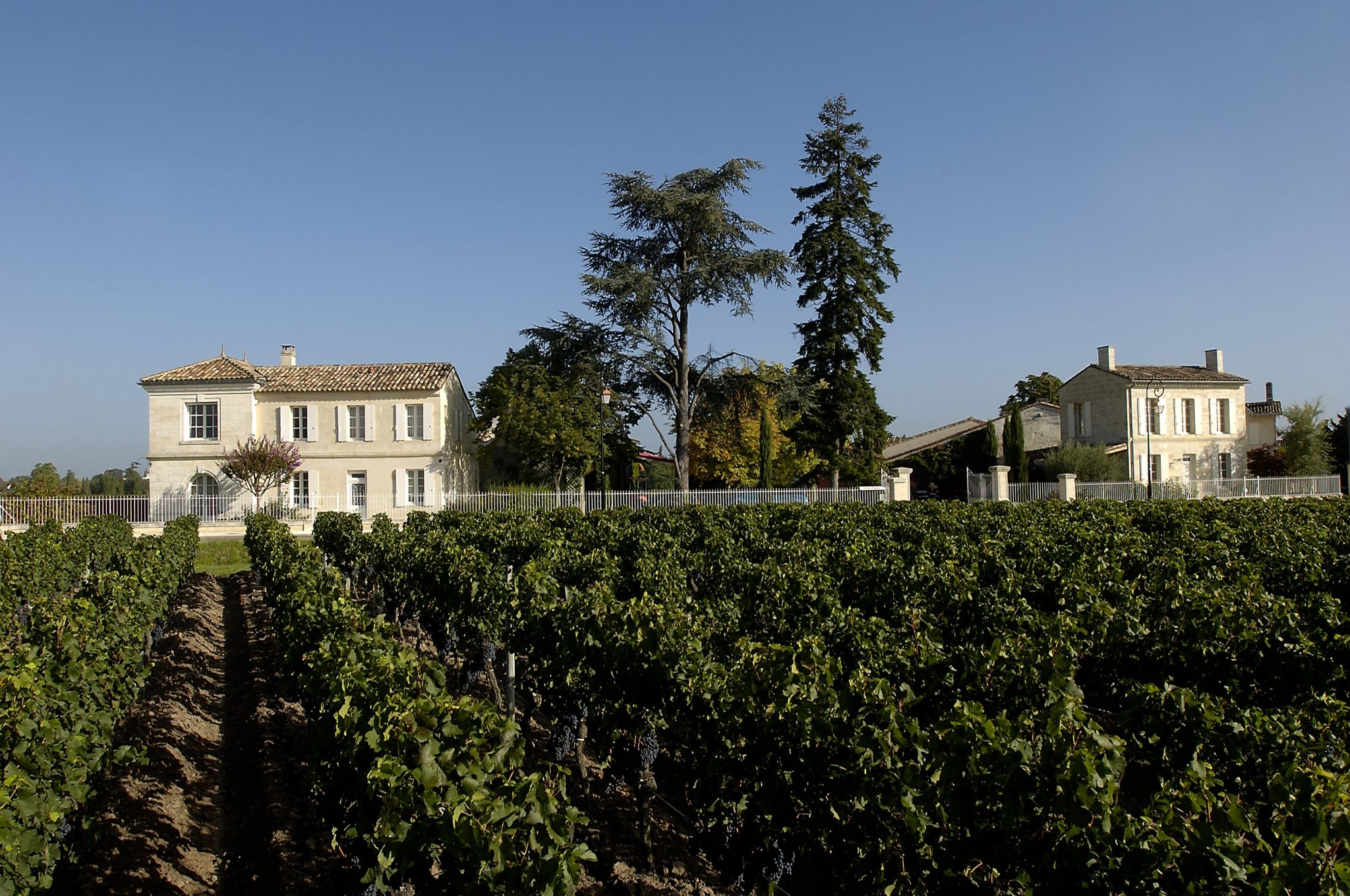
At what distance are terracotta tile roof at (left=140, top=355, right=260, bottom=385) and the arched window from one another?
3.57m

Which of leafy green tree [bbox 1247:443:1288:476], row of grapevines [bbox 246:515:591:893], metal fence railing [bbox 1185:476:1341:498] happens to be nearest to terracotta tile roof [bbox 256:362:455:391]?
row of grapevines [bbox 246:515:591:893]

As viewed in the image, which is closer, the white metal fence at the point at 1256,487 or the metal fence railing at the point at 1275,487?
the white metal fence at the point at 1256,487

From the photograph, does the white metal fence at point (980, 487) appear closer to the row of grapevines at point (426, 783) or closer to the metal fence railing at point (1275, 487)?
the metal fence railing at point (1275, 487)

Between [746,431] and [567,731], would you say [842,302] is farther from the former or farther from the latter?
[567,731]

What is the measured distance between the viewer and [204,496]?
102 feet

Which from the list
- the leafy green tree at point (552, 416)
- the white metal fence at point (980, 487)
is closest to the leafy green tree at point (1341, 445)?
the white metal fence at point (980, 487)

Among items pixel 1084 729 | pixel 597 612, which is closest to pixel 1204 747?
pixel 1084 729

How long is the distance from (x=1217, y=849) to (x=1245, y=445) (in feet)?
153

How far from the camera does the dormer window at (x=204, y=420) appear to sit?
3206 centimetres

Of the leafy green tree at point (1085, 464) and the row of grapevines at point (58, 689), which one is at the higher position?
the leafy green tree at point (1085, 464)

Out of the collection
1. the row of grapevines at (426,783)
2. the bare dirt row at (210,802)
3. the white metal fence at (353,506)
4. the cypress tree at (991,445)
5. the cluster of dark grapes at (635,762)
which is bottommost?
the bare dirt row at (210,802)

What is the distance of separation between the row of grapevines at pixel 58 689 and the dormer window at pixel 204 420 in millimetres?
22400

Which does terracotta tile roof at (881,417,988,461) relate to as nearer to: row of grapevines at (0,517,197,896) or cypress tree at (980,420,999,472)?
cypress tree at (980,420,999,472)

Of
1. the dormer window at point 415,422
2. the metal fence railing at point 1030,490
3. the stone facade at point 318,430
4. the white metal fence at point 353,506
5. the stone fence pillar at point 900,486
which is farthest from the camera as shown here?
the dormer window at point 415,422
